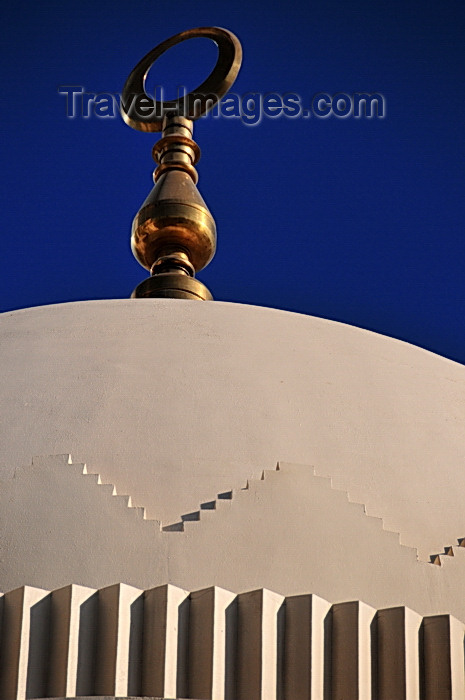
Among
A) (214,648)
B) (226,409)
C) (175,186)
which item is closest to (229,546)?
(214,648)

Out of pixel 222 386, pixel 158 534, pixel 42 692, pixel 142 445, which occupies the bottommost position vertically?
pixel 42 692

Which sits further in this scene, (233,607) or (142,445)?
(142,445)

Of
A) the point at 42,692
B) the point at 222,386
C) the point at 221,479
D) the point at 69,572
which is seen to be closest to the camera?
the point at 42,692

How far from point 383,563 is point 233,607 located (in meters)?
0.74

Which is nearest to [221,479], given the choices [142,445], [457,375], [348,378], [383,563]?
[142,445]

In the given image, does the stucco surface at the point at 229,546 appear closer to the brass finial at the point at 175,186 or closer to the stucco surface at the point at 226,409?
→ the stucco surface at the point at 226,409

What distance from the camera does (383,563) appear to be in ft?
16.4

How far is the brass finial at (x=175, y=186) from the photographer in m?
9.02

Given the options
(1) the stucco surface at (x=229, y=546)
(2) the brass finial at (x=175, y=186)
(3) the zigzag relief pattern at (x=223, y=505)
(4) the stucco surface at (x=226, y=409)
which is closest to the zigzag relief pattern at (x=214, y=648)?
(1) the stucco surface at (x=229, y=546)

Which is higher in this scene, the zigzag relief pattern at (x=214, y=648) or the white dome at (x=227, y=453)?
the white dome at (x=227, y=453)

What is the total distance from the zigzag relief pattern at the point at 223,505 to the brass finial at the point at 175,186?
11.5 ft

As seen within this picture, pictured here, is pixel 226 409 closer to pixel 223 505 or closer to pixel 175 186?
pixel 223 505

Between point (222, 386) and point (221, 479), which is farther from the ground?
point (222, 386)

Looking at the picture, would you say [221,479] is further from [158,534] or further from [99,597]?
[99,597]
